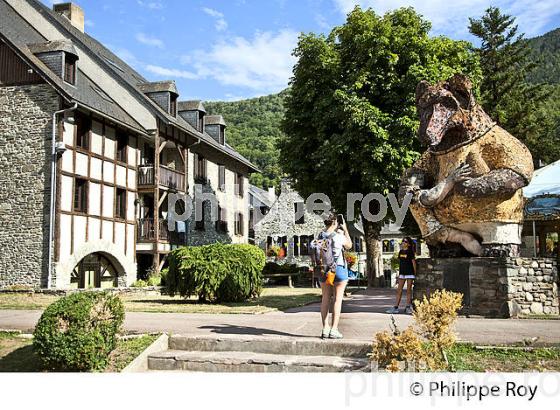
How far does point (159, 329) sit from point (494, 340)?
5252 mm

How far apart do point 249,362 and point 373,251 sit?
68.2ft

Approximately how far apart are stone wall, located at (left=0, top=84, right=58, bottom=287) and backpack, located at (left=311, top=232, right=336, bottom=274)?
16884 millimetres

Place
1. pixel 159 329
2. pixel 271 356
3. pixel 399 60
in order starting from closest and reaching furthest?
pixel 271 356, pixel 159 329, pixel 399 60

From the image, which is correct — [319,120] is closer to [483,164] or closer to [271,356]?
[483,164]

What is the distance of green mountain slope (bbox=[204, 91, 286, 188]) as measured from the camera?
7412cm

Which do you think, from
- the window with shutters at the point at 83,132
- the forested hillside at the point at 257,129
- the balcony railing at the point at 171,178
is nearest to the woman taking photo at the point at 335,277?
the window with shutters at the point at 83,132

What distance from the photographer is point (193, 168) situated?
33.8m

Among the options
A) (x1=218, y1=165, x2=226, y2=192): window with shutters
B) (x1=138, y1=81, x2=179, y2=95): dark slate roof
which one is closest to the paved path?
(x1=138, y1=81, x2=179, y2=95): dark slate roof

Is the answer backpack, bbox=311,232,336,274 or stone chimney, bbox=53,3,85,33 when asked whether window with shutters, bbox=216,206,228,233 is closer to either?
stone chimney, bbox=53,3,85,33

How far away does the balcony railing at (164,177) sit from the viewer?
28.3m

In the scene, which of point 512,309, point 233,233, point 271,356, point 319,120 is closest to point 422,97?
point 512,309

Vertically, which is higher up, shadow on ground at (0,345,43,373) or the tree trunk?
the tree trunk

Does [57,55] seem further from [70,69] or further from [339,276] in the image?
[339,276]

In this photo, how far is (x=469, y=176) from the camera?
10.8 metres
